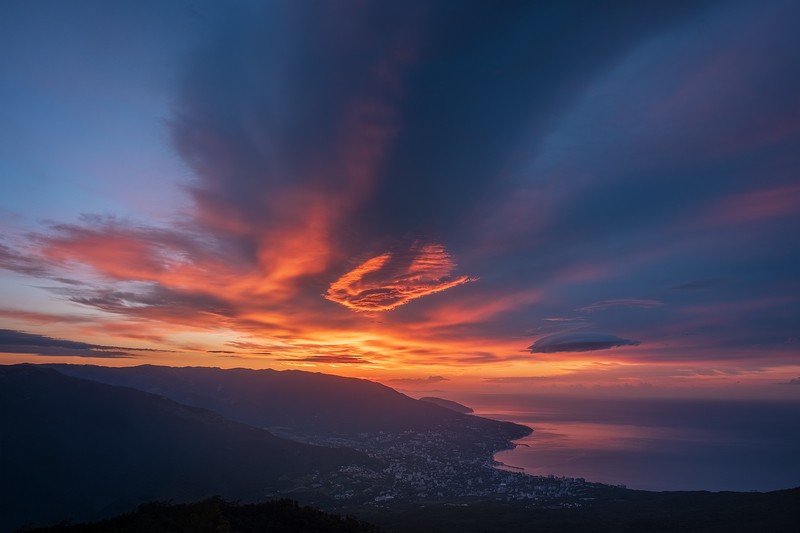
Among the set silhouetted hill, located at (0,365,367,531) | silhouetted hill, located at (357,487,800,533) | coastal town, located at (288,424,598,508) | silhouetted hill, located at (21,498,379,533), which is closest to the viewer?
silhouetted hill, located at (21,498,379,533)

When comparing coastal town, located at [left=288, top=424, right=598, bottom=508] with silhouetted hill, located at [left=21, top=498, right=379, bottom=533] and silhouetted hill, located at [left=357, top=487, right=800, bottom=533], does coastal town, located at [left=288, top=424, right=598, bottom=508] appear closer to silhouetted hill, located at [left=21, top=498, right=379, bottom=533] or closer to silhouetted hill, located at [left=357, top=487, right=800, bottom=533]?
silhouetted hill, located at [left=357, top=487, right=800, bottom=533]

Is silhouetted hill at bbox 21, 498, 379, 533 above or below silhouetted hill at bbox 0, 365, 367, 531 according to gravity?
above

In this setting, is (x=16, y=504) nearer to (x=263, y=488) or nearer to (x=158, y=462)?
(x=158, y=462)

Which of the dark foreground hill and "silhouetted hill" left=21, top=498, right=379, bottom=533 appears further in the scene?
the dark foreground hill

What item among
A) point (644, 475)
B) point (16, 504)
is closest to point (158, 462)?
point (16, 504)

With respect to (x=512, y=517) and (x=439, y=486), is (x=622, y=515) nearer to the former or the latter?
(x=512, y=517)

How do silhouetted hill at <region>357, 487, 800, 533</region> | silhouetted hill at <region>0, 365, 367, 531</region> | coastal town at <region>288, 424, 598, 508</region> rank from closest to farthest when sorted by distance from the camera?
1. silhouetted hill at <region>357, 487, 800, 533</region>
2. coastal town at <region>288, 424, 598, 508</region>
3. silhouetted hill at <region>0, 365, 367, 531</region>

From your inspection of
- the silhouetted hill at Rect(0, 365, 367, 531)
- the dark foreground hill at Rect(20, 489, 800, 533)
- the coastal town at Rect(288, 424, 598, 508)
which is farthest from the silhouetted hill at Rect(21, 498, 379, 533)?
the silhouetted hill at Rect(0, 365, 367, 531)

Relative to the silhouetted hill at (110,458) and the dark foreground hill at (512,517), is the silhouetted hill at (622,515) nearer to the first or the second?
the dark foreground hill at (512,517)
